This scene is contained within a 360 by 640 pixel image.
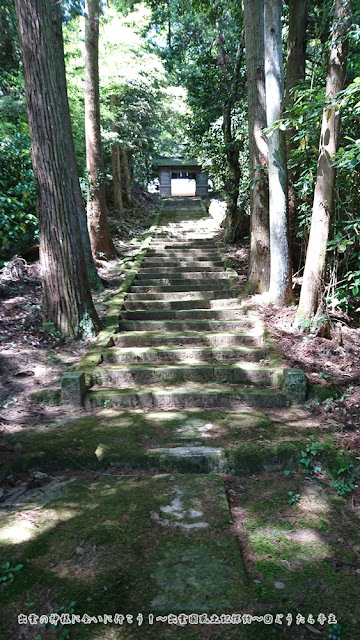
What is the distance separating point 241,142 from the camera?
31.7 ft

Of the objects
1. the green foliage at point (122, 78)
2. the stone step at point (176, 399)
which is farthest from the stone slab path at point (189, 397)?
the green foliage at point (122, 78)

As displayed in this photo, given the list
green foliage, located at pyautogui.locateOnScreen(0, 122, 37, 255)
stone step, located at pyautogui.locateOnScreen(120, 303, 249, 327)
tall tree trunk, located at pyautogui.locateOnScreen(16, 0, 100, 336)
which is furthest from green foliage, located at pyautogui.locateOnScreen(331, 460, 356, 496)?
green foliage, located at pyautogui.locateOnScreen(0, 122, 37, 255)

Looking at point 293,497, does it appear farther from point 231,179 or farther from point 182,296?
point 231,179

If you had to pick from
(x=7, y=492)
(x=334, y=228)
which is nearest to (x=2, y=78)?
(x=334, y=228)

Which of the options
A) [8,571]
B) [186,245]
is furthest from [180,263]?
[8,571]

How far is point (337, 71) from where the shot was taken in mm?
4371

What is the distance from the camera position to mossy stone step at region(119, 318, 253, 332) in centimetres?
564

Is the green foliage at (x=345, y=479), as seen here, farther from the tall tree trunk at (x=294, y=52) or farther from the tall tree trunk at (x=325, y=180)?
the tall tree trunk at (x=294, y=52)

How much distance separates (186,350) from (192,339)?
0.39m

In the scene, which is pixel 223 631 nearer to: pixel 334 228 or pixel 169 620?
pixel 169 620

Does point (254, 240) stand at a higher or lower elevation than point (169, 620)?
higher

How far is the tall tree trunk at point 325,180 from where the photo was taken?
434 centimetres

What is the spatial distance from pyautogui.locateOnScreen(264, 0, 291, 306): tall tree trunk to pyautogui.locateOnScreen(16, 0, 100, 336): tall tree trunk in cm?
282

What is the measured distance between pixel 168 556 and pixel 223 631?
50 centimetres
